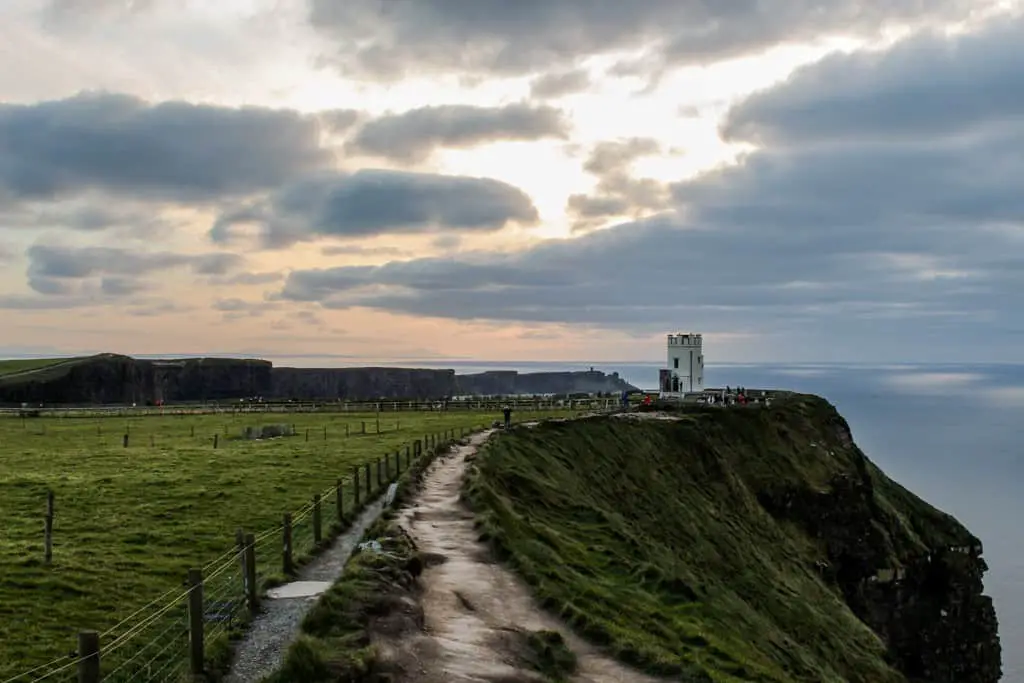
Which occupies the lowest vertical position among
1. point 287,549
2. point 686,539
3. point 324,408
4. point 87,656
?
point 686,539

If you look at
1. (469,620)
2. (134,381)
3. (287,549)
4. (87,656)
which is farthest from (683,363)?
(134,381)

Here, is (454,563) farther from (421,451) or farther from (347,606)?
(421,451)

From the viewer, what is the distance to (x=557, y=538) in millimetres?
26250

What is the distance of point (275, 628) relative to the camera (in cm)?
1498

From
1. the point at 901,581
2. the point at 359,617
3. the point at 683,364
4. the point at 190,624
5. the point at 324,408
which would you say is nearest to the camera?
the point at 190,624

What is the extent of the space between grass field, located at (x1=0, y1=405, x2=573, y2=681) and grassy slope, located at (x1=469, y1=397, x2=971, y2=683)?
7.71 metres

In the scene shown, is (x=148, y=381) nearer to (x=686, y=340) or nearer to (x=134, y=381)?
(x=134, y=381)

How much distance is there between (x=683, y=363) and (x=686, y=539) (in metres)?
55.5

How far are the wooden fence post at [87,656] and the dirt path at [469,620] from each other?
15.3 feet

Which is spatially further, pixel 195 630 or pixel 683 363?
pixel 683 363

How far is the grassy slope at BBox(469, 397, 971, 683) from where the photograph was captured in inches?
787

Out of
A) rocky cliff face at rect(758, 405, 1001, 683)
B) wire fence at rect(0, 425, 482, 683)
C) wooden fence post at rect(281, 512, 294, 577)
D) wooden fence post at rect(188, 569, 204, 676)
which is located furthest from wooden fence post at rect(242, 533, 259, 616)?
Result: rocky cliff face at rect(758, 405, 1001, 683)

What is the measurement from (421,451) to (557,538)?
17.5 m

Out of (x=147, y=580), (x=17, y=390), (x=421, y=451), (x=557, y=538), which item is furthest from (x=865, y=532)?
(x=17, y=390)
